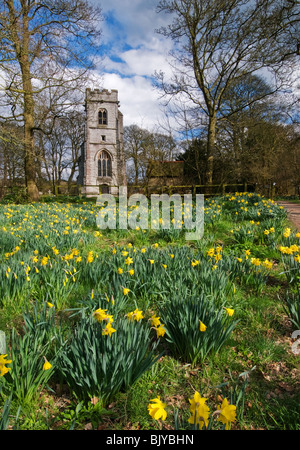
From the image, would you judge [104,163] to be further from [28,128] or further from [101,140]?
[28,128]

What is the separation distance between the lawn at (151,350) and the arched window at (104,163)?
3206 centimetres

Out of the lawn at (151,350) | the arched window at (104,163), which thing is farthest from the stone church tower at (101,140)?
the lawn at (151,350)

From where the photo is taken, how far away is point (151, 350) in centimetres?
179

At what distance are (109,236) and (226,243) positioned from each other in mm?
2386

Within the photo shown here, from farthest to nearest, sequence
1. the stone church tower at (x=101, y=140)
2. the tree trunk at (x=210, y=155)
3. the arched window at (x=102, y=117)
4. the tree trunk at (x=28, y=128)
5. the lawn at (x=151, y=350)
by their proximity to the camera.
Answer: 1. the arched window at (x=102, y=117)
2. the stone church tower at (x=101, y=140)
3. the tree trunk at (x=210, y=155)
4. the tree trunk at (x=28, y=128)
5. the lawn at (x=151, y=350)

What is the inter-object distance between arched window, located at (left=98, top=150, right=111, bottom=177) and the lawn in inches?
1262

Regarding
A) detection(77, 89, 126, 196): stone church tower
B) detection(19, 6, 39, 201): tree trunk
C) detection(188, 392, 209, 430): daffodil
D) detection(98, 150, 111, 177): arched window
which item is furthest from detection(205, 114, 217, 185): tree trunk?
detection(98, 150, 111, 177): arched window

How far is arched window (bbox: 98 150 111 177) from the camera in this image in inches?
1325

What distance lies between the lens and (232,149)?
1711 centimetres

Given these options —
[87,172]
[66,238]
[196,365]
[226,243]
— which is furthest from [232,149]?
[87,172]

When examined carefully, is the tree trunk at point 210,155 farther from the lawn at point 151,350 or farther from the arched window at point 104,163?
the arched window at point 104,163

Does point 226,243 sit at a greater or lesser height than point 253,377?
greater

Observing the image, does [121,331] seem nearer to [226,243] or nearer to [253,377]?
[253,377]

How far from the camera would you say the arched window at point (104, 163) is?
110 ft
